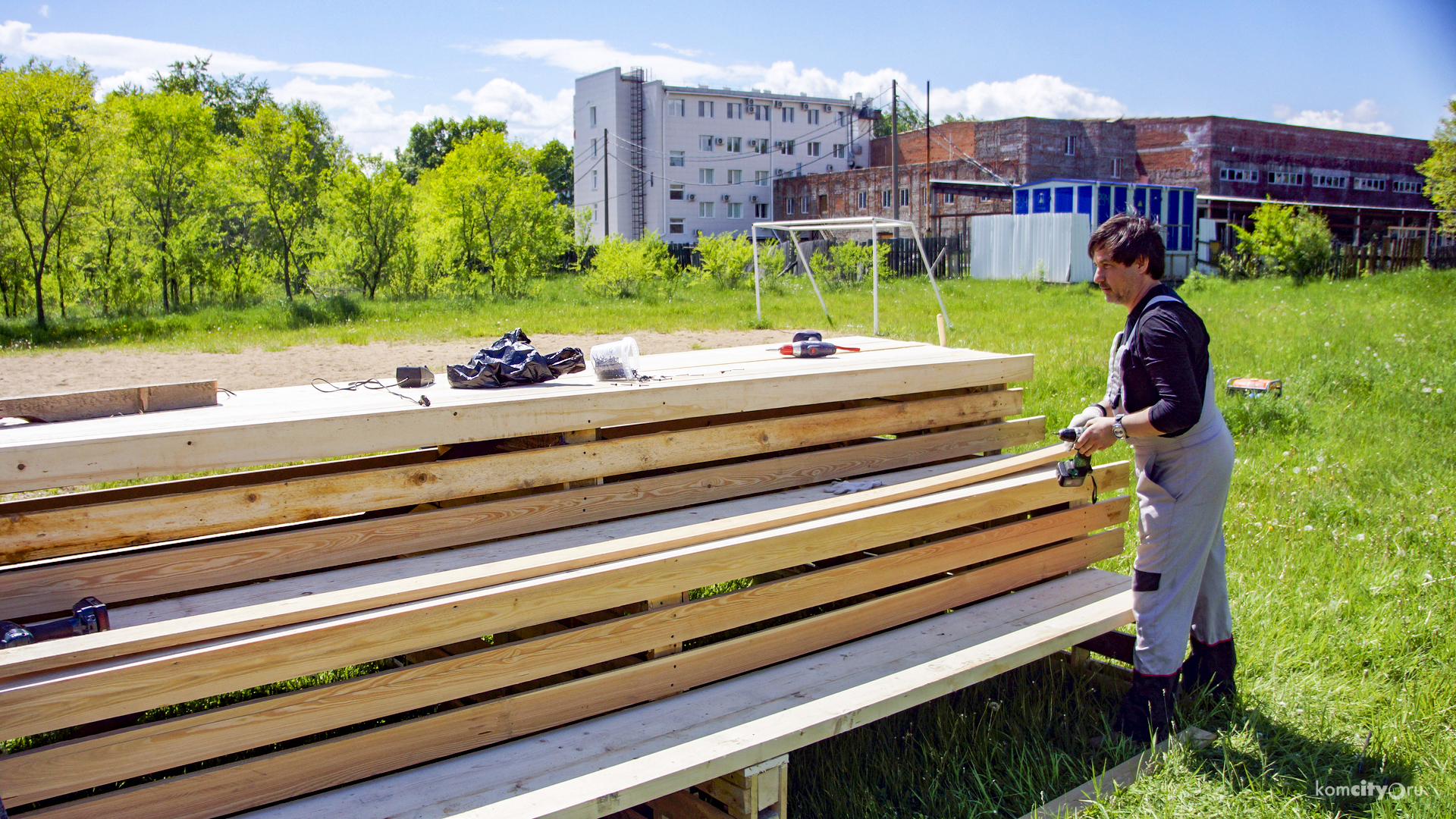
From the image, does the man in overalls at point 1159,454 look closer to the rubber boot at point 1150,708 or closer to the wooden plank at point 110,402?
the rubber boot at point 1150,708

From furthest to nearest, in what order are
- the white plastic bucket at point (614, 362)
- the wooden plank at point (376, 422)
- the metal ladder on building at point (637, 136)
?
the metal ladder on building at point (637, 136), the white plastic bucket at point (614, 362), the wooden plank at point (376, 422)

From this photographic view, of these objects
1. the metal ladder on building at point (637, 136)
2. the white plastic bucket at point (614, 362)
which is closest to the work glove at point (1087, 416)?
the white plastic bucket at point (614, 362)

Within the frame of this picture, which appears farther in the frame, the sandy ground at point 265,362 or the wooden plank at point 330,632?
the sandy ground at point 265,362

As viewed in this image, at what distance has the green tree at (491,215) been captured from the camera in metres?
29.5

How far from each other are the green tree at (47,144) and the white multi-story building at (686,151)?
34108mm

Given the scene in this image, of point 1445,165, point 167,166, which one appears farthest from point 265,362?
point 1445,165

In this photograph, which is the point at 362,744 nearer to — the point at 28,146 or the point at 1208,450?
the point at 1208,450

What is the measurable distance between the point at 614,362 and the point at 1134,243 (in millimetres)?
2117

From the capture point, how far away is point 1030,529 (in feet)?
13.6

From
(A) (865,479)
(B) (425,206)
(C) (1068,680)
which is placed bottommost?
(C) (1068,680)

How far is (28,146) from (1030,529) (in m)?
23.5

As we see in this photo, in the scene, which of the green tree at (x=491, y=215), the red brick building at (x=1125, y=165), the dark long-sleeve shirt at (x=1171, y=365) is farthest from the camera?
the red brick building at (x=1125, y=165)

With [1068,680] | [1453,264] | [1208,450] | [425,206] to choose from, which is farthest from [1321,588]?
[1453,264]

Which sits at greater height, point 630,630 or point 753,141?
point 753,141
